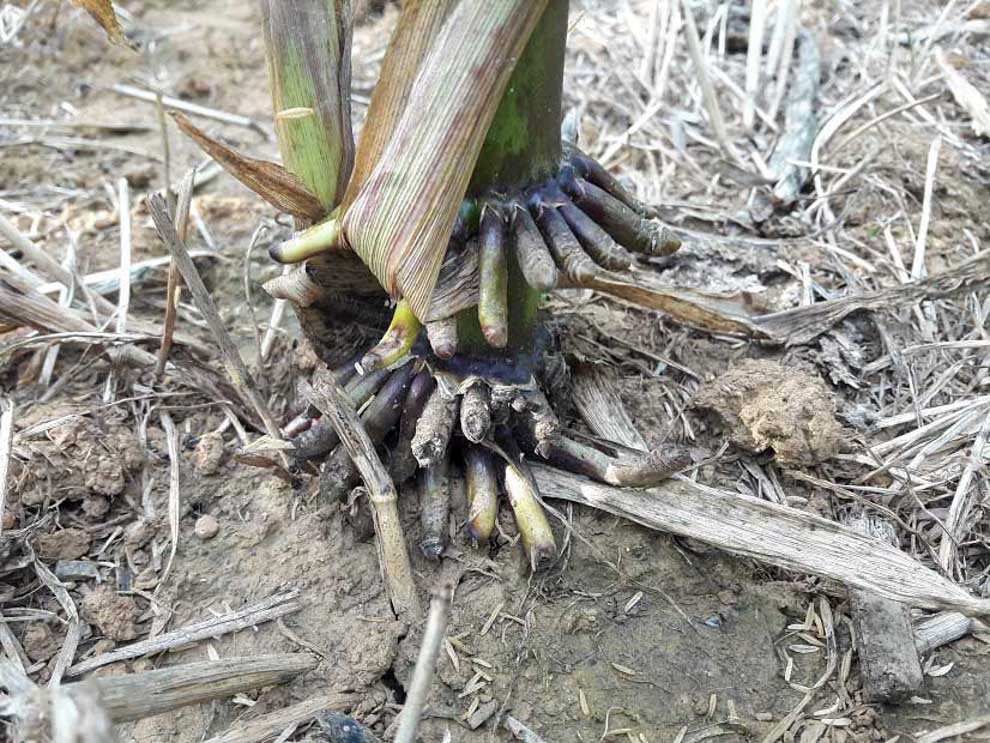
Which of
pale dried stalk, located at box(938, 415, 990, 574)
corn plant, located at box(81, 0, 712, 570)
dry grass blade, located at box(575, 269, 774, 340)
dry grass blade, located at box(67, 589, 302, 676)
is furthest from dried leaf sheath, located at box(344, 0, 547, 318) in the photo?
pale dried stalk, located at box(938, 415, 990, 574)

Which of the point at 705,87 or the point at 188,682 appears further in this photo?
the point at 705,87

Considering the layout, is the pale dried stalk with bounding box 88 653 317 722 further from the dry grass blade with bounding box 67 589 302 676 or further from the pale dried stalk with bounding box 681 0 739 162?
the pale dried stalk with bounding box 681 0 739 162

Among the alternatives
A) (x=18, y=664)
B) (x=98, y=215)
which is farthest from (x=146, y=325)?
(x=18, y=664)

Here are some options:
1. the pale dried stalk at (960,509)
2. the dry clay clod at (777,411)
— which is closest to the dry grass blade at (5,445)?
the dry clay clod at (777,411)

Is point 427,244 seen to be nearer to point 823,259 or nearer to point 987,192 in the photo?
point 823,259

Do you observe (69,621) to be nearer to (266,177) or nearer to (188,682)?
(188,682)

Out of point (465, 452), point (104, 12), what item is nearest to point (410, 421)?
point (465, 452)
